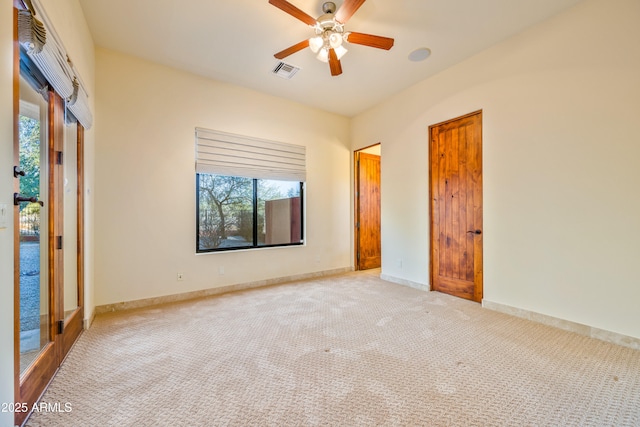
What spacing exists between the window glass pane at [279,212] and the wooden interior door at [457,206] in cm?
218

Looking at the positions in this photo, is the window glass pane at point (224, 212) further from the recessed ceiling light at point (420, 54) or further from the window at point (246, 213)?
the recessed ceiling light at point (420, 54)

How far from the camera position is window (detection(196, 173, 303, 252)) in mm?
3805

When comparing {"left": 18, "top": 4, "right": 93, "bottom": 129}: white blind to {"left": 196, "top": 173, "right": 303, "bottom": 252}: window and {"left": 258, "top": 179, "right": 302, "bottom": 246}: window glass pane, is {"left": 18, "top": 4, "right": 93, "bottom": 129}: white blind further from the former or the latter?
{"left": 258, "top": 179, "right": 302, "bottom": 246}: window glass pane

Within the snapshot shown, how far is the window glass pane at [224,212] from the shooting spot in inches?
149

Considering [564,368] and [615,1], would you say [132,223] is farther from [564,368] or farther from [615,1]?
[615,1]

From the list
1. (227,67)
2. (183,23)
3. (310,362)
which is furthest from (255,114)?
(310,362)

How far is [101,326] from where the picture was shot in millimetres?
2691

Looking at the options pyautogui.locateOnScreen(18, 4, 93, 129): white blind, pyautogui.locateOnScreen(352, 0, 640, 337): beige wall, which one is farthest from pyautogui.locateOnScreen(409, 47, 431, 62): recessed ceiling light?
pyautogui.locateOnScreen(18, 4, 93, 129): white blind

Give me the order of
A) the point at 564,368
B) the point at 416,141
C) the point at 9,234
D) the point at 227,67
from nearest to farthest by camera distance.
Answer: the point at 9,234, the point at 564,368, the point at 227,67, the point at 416,141

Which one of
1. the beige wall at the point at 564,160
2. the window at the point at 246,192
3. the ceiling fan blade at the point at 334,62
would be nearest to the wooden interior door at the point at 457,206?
the beige wall at the point at 564,160

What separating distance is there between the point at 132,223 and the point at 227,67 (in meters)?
2.29

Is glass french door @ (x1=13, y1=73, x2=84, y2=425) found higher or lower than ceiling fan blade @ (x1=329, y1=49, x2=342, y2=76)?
lower

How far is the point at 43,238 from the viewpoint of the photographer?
184cm

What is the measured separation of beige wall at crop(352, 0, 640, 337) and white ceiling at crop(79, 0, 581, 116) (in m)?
0.32
